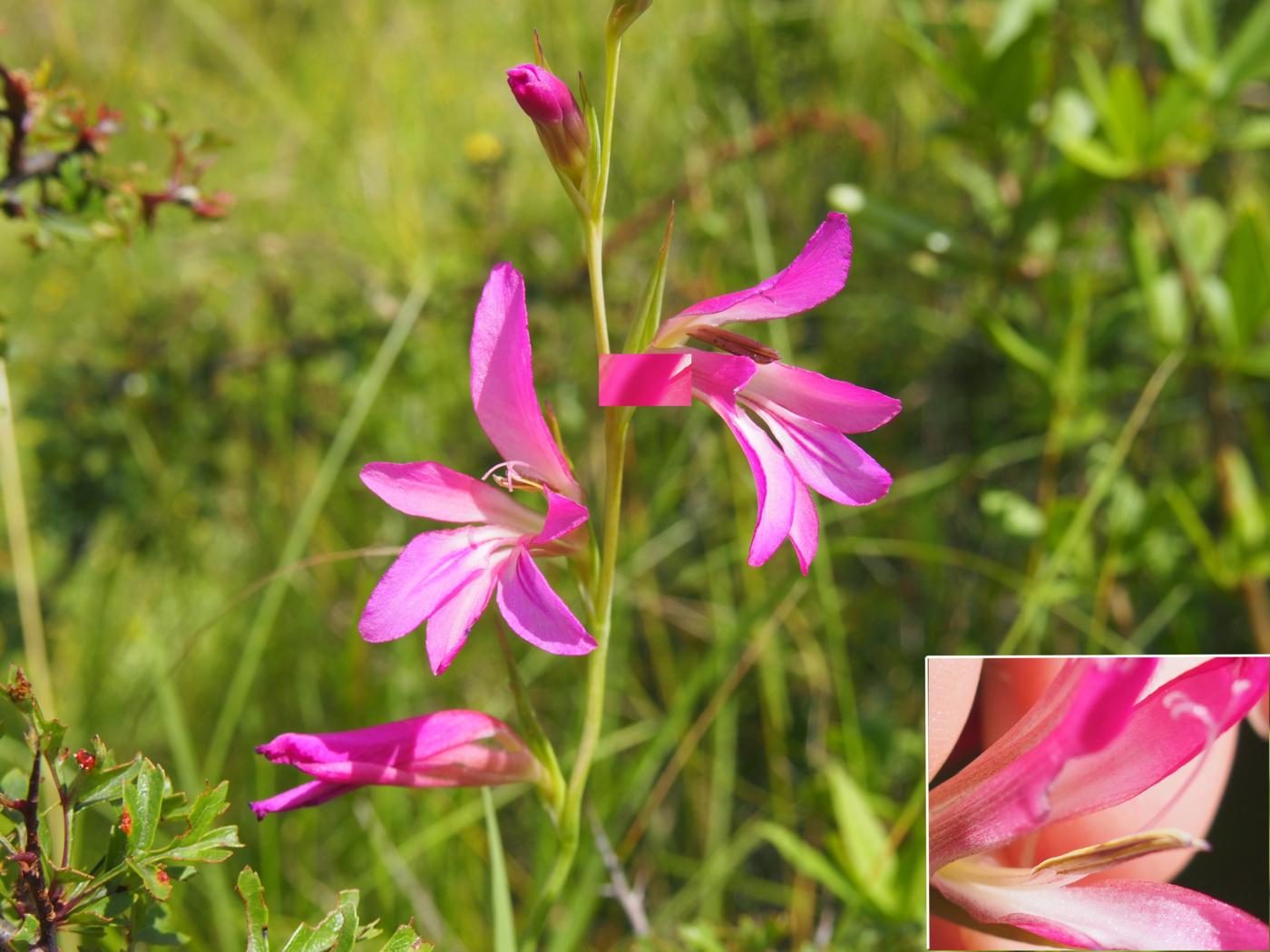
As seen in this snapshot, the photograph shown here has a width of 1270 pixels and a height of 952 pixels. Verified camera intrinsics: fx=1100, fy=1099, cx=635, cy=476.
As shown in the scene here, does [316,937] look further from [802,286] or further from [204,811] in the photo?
[802,286]

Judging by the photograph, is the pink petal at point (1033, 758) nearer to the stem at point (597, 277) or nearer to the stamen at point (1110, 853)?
the stamen at point (1110, 853)

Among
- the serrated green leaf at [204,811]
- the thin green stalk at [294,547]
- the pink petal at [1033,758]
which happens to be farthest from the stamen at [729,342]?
the thin green stalk at [294,547]

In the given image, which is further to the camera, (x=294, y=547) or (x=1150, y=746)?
(x=294, y=547)

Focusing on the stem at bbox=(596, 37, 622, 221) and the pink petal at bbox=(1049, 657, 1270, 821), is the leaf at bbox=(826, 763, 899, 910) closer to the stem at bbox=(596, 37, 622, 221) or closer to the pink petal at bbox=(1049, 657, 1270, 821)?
the pink petal at bbox=(1049, 657, 1270, 821)

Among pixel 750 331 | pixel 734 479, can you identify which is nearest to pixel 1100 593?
pixel 734 479

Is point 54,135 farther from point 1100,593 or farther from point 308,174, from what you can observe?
point 308,174

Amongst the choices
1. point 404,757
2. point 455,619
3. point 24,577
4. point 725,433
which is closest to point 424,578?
point 455,619

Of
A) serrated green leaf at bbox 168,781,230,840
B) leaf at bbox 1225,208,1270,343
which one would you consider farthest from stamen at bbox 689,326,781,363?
leaf at bbox 1225,208,1270,343
